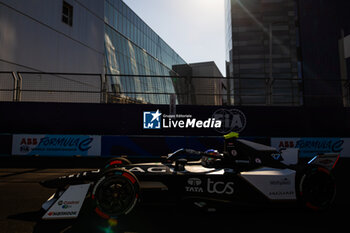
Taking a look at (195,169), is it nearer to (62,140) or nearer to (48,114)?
(62,140)

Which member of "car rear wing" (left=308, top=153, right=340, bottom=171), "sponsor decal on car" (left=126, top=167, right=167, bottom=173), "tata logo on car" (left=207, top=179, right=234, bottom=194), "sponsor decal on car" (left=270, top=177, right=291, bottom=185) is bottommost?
"tata logo on car" (left=207, top=179, right=234, bottom=194)

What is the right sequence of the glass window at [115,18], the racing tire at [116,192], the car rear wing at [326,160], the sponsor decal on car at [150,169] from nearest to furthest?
the racing tire at [116,192] → the sponsor decal on car at [150,169] → the car rear wing at [326,160] → the glass window at [115,18]

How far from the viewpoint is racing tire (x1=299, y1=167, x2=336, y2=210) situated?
3.56 meters

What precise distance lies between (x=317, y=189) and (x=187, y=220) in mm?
2345

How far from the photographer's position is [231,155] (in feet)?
12.8

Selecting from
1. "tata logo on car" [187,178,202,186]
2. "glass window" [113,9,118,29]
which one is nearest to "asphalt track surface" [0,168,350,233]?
"tata logo on car" [187,178,202,186]

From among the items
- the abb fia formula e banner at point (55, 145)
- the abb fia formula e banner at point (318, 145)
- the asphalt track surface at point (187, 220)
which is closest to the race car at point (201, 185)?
the asphalt track surface at point (187, 220)

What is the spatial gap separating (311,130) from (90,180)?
412 inches

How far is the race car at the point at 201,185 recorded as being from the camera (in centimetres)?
326

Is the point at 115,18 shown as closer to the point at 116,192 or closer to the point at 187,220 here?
the point at 116,192

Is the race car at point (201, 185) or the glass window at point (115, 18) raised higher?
the glass window at point (115, 18)

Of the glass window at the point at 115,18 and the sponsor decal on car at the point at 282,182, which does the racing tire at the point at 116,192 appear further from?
the glass window at the point at 115,18

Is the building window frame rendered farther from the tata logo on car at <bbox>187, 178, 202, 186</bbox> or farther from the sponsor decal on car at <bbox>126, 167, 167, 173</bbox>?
the tata logo on car at <bbox>187, 178, 202, 186</bbox>

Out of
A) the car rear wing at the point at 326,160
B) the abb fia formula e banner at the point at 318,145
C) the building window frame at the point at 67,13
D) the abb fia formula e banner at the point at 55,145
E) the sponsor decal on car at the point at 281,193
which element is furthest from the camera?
the building window frame at the point at 67,13
